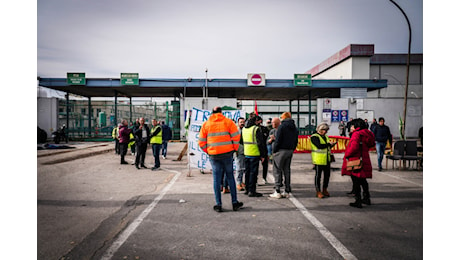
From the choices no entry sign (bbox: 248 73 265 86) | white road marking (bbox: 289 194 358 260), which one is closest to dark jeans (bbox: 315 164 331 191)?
white road marking (bbox: 289 194 358 260)

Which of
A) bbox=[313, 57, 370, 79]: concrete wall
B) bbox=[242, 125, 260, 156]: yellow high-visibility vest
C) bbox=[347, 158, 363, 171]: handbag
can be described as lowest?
bbox=[347, 158, 363, 171]: handbag

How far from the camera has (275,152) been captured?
21.7 feet

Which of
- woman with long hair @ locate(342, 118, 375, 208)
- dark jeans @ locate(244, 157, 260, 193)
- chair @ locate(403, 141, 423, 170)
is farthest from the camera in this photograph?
chair @ locate(403, 141, 423, 170)

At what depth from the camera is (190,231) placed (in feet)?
14.0

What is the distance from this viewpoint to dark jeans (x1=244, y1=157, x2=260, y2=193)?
21.9 ft

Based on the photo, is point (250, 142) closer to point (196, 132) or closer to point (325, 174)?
point (325, 174)

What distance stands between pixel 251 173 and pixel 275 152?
2.36ft

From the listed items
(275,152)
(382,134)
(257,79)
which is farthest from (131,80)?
(275,152)

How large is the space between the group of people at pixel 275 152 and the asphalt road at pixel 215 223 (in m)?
0.33

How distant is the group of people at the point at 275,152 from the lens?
18.2 feet

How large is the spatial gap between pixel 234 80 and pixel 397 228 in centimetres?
2427

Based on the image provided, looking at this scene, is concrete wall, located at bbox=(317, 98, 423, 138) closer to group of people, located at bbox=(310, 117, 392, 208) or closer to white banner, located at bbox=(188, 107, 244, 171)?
white banner, located at bbox=(188, 107, 244, 171)

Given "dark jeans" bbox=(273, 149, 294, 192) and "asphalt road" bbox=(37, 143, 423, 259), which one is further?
"dark jeans" bbox=(273, 149, 294, 192)
